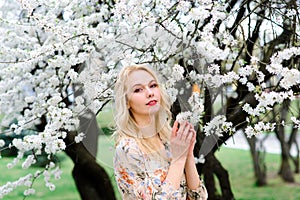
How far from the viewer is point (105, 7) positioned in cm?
318

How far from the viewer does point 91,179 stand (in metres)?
4.24

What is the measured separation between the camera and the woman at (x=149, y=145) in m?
1.75

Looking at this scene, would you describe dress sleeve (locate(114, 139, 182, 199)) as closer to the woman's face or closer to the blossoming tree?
the woman's face

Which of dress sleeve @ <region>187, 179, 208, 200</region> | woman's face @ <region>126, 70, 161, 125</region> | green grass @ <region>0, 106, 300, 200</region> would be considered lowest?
green grass @ <region>0, 106, 300, 200</region>

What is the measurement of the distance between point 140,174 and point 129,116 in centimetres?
21

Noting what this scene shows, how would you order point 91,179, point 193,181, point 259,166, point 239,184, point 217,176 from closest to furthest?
1. point 193,181
2. point 217,176
3. point 91,179
4. point 259,166
5. point 239,184

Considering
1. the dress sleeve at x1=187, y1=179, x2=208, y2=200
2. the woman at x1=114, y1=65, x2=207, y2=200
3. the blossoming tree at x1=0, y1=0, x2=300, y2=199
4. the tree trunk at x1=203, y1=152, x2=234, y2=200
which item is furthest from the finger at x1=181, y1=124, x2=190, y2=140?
the tree trunk at x1=203, y1=152, x2=234, y2=200

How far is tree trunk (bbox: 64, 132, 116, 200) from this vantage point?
4095mm

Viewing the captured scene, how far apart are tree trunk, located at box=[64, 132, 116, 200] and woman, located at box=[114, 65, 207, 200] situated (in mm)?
2236

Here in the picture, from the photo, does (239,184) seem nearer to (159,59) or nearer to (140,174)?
(159,59)

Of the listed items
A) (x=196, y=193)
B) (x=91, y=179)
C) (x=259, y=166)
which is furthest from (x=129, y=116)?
(x=259, y=166)

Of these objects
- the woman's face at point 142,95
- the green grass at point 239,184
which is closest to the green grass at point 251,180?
the green grass at point 239,184

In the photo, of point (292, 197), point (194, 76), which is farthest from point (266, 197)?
point (194, 76)

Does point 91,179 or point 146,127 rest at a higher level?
point 146,127
